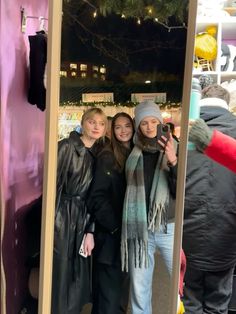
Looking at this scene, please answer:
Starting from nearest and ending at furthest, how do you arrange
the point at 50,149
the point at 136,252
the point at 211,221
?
the point at 50,149 < the point at 136,252 < the point at 211,221

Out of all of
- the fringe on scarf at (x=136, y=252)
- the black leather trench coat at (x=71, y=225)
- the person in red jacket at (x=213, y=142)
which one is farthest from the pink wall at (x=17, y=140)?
the person in red jacket at (x=213, y=142)

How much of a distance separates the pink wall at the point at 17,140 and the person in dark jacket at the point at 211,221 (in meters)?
0.65

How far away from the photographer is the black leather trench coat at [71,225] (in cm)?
117

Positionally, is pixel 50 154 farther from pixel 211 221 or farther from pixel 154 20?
pixel 211 221

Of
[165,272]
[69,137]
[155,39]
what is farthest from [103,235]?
[155,39]

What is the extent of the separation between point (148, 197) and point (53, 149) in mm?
305

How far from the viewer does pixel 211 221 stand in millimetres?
1692

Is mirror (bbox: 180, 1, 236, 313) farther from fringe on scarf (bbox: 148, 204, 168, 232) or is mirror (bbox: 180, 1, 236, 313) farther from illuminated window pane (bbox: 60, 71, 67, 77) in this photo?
illuminated window pane (bbox: 60, 71, 67, 77)

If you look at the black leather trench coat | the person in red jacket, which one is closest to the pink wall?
the black leather trench coat

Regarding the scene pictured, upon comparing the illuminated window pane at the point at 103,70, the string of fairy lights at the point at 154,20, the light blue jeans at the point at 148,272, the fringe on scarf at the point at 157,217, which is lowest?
the light blue jeans at the point at 148,272

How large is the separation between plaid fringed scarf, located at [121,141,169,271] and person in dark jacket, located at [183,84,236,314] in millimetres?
557

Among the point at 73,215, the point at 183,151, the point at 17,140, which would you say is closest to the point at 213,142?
the point at 183,151

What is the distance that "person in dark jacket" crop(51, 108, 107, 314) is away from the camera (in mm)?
1159

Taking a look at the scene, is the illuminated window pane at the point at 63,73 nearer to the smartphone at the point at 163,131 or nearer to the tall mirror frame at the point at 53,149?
the tall mirror frame at the point at 53,149
